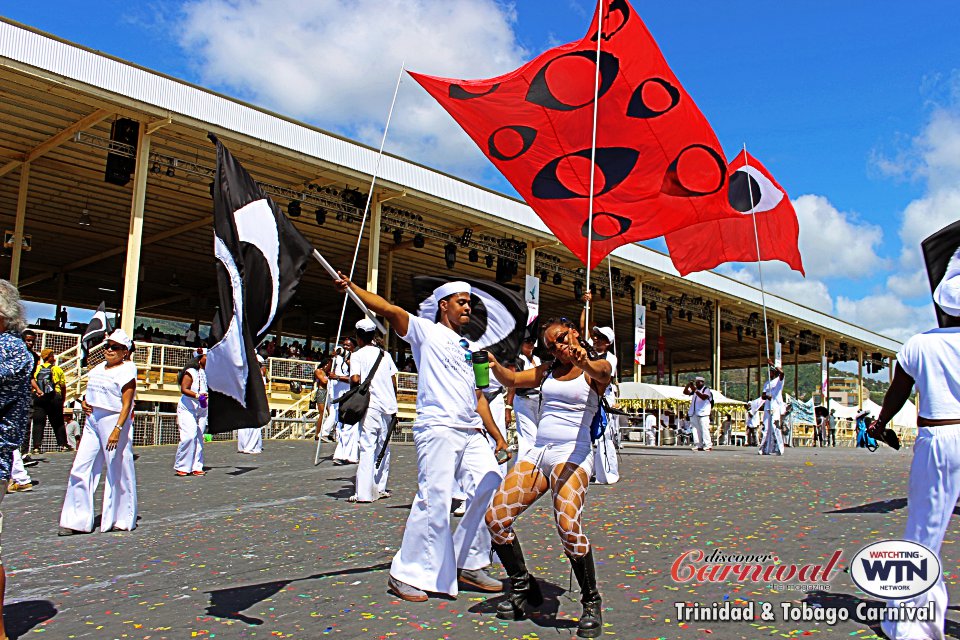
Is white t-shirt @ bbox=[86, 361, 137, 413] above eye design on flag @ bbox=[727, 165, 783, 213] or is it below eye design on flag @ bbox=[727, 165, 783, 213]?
below

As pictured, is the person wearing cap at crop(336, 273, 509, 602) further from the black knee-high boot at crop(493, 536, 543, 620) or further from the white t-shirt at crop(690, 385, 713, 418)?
the white t-shirt at crop(690, 385, 713, 418)

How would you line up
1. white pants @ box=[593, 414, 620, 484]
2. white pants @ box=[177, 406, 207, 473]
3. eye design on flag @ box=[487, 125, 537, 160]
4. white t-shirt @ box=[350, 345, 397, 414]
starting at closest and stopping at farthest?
eye design on flag @ box=[487, 125, 537, 160]
white t-shirt @ box=[350, 345, 397, 414]
white pants @ box=[593, 414, 620, 484]
white pants @ box=[177, 406, 207, 473]

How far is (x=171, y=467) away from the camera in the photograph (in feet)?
44.8

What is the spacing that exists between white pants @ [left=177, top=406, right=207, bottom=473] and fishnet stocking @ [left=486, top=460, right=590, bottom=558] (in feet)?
29.3

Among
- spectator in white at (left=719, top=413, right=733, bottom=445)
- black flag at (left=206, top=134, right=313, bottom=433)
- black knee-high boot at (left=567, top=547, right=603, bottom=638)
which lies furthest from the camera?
spectator in white at (left=719, top=413, right=733, bottom=445)

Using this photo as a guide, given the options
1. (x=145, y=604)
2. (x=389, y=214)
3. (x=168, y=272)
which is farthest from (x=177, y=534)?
(x=168, y=272)

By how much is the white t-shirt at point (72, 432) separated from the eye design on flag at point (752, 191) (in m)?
13.1

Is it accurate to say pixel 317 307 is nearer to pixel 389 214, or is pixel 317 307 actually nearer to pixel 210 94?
pixel 389 214

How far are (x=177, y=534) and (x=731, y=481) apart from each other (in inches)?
A: 292

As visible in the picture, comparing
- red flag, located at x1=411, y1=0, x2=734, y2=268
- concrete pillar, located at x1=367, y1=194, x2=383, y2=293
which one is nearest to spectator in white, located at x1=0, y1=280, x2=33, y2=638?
red flag, located at x1=411, y1=0, x2=734, y2=268

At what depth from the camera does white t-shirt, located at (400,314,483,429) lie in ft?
16.6

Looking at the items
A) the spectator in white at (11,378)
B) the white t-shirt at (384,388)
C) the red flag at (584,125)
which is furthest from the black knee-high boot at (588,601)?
the white t-shirt at (384,388)

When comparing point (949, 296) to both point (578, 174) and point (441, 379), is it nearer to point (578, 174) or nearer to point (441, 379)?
point (441, 379)

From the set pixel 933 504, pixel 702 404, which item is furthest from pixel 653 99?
pixel 702 404
